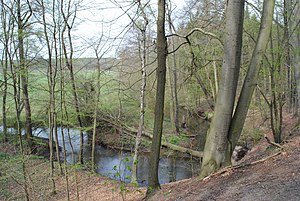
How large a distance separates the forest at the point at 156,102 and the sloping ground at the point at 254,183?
0.03 metres

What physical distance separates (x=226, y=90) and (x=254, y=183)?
5.98 feet

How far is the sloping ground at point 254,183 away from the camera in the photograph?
376 centimetres

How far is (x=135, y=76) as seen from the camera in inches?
749

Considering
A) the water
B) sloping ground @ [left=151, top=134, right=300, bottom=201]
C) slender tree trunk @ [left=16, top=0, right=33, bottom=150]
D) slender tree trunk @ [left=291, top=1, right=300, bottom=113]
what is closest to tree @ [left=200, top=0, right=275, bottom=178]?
sloping ground @ [left=151, top=134, right=300, bottom=201]

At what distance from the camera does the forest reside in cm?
531

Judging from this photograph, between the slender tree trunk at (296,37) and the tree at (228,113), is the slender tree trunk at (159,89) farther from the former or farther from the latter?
the slender tree trunk at (296,37)

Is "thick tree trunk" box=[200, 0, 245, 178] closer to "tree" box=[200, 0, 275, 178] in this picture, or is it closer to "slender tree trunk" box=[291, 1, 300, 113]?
"tree" box=[200, 0, 275, 178]

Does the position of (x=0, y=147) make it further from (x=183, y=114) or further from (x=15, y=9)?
(x=183, y=114)

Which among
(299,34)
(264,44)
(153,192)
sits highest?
(299,34)

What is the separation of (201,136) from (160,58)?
12458 mm

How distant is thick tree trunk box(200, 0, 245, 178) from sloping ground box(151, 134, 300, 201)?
0.35 meters

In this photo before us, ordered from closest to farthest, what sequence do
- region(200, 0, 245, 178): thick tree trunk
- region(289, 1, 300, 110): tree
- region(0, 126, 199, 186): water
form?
region(200, 0, 245, 178): thick tree trunk → region(289, 1, 300, 110): tree → region(0, 126, 199, 186): water

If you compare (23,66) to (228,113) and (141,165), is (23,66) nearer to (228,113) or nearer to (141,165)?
→ (228,113)

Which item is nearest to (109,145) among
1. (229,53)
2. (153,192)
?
(153,192)
